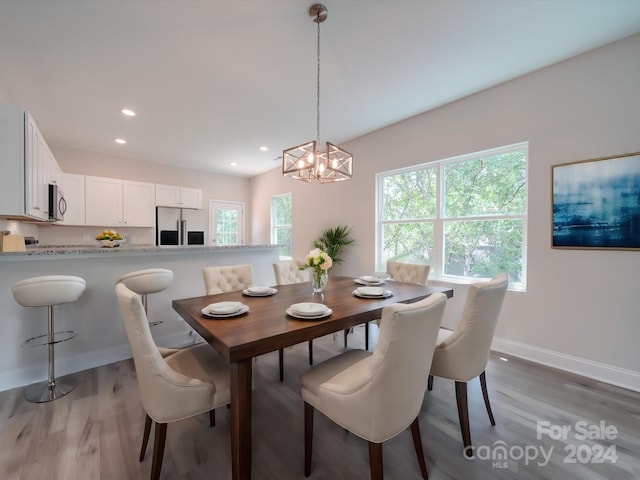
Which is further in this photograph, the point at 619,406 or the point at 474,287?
the point at 619,406

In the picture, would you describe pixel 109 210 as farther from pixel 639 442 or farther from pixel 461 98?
pixel 639 442

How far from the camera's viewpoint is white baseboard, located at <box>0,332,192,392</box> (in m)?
2.17

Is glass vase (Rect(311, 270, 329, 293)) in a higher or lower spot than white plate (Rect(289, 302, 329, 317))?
higher

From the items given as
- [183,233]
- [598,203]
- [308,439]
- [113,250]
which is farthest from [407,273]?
[183,233]

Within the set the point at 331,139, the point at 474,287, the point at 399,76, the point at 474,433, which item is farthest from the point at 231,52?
the point at 474,433

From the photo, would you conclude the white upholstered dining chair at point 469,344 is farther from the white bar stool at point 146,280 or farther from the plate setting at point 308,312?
the white bar stool at point 146,280

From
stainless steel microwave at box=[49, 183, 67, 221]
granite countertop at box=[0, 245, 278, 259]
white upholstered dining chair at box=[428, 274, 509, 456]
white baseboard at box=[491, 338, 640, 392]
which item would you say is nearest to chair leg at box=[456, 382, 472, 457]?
white upholstered dining chair at box=[428, 274, 509, 456]

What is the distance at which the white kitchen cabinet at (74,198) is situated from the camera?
4336 mm

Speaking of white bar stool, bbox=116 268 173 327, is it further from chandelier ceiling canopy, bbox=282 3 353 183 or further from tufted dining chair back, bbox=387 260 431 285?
tufted dining chair back, bbox=387 260 431 285

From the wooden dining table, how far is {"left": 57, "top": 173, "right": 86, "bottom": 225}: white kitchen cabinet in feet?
13.4

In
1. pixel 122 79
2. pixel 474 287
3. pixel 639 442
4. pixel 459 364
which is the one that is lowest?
pixel 639 442

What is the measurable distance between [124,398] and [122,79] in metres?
2.94

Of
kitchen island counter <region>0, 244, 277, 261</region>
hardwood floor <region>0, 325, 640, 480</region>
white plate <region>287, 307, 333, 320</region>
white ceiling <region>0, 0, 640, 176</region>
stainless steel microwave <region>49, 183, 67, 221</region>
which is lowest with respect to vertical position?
hardwood floor <region>0, 325, 640, 480</region>

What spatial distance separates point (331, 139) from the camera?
4465 mm
